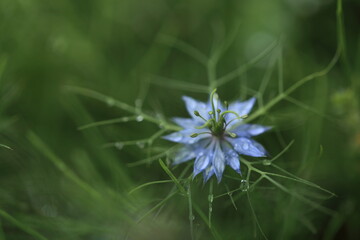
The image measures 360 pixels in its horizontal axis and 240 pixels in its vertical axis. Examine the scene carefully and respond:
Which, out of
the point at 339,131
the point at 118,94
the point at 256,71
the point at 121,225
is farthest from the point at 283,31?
the point at 121,225

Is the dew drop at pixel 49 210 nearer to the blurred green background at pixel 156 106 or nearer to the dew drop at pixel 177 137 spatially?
the blurred green background at pixel 156 106

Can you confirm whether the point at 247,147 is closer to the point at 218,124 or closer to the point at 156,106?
the point at 218,124

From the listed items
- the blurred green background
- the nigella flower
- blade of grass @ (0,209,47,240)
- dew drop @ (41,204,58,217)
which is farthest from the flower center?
dew drop @ (41,204,58,217)

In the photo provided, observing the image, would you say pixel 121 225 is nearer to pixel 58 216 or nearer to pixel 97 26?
pixel 58 216

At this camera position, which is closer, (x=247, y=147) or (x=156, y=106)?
(x=247, y=147)

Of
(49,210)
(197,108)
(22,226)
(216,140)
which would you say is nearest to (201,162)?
(216,140)

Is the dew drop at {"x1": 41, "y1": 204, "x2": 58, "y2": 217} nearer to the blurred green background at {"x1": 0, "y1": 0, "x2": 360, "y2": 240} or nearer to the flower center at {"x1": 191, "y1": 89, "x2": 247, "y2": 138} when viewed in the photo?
the blurred green background at {"x1": 0, "y1": 0, "x2": 360, "y2": 240}

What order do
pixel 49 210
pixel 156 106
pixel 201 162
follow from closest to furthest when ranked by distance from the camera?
1. pixel 201 162
2. pixel 49 210
3. pixel 156 106
